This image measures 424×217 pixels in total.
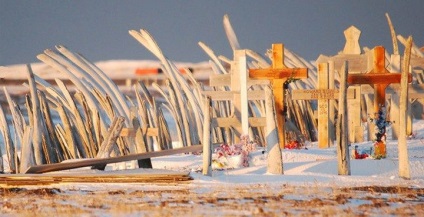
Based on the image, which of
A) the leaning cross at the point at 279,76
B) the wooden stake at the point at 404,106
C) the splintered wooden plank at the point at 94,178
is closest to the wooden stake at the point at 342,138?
the wooden stake at the point at 404,106

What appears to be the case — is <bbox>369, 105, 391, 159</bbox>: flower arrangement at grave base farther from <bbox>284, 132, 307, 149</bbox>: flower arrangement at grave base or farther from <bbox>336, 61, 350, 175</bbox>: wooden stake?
<bbox>284, 132, 307, 149</bbox>: flower arrangement at grave base

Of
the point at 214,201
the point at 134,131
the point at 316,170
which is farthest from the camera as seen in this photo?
the point at 134,131

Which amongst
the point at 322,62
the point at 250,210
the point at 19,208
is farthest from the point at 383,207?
the point at 322,62

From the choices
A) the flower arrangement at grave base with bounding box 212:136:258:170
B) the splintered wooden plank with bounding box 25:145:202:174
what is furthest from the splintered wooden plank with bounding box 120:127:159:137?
the flower arrangement at grave base with bounding box 212:136:258:170

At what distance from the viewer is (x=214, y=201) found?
14.9 m

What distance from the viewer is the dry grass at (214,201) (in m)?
13.6

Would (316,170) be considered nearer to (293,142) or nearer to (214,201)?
(293,142)

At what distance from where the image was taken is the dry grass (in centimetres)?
1359

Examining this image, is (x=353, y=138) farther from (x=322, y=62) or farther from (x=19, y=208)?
(x=19, y=208)

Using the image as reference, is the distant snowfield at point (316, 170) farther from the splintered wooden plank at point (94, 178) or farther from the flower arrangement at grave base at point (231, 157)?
the splintered wooden plank at point (94, 178)

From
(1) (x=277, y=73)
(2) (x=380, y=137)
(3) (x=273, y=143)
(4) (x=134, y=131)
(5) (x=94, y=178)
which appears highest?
(1) (x=277, y=73)

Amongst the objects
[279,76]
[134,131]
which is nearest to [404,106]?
[279,76]

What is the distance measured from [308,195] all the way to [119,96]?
402 inches

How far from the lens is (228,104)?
28016 mm
